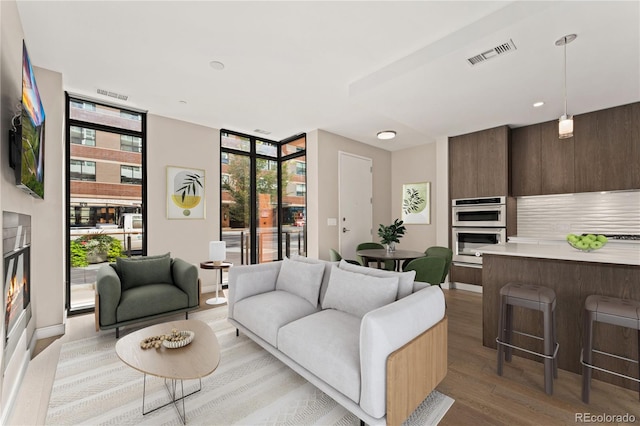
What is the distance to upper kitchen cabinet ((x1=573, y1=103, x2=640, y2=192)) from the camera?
11.7 feet

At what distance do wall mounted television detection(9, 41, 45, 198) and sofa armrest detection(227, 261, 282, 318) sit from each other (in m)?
1.75

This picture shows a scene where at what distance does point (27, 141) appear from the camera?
204cm

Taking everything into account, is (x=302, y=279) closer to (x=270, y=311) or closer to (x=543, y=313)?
(x=270, y=311)

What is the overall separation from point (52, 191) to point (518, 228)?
6409 mm

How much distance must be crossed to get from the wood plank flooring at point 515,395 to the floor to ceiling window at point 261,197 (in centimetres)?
344

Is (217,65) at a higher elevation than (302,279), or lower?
higher

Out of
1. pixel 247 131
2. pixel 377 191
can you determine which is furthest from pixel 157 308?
pixel 377 191

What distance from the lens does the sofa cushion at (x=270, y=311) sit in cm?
235

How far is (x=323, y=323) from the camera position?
6.99 feet

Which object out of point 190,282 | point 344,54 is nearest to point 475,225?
point 344,54

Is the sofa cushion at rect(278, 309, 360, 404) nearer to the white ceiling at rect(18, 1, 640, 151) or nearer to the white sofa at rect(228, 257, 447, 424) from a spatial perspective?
the white sofa at rect(228, 257, 447, 424)

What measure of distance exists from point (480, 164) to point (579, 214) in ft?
4.92

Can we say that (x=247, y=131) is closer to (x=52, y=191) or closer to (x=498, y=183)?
(x=52, y=191)

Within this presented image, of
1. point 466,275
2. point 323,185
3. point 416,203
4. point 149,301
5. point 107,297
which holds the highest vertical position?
point 323,185
